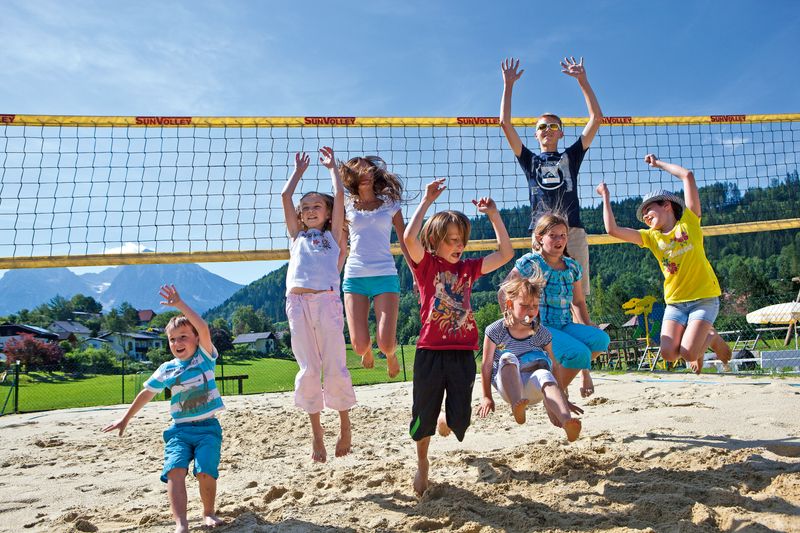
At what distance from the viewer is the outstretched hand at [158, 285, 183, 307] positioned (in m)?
3.27

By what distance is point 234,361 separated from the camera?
181ft

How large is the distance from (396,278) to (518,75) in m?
1.86

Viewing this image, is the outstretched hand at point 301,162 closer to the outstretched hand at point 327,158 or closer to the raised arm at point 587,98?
the outstretched hand at point 327,158

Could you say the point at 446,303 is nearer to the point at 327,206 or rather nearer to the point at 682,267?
the point at 327,206

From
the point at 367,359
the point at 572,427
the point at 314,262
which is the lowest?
the point at 572,427

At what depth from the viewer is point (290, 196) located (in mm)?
3814

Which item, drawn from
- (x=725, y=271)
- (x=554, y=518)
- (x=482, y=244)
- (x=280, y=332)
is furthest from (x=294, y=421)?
(x=725, y=271)

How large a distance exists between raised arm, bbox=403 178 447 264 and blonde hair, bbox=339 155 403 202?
0.96 meters

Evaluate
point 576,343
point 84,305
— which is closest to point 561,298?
point 576,343

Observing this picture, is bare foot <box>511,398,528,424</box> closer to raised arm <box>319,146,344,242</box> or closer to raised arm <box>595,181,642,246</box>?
raised arm <box>319,146,344,242</box>

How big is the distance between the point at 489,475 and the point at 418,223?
1.68 meters

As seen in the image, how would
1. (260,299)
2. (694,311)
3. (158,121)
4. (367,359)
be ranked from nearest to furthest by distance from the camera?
(694,311)
(367,359)
(158,121)
(260,299)

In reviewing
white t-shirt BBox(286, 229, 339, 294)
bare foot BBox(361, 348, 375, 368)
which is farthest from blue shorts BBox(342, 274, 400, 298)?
bare foot BBox(361, 348, 375, 368)

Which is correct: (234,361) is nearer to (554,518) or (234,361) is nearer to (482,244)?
(482,244)
